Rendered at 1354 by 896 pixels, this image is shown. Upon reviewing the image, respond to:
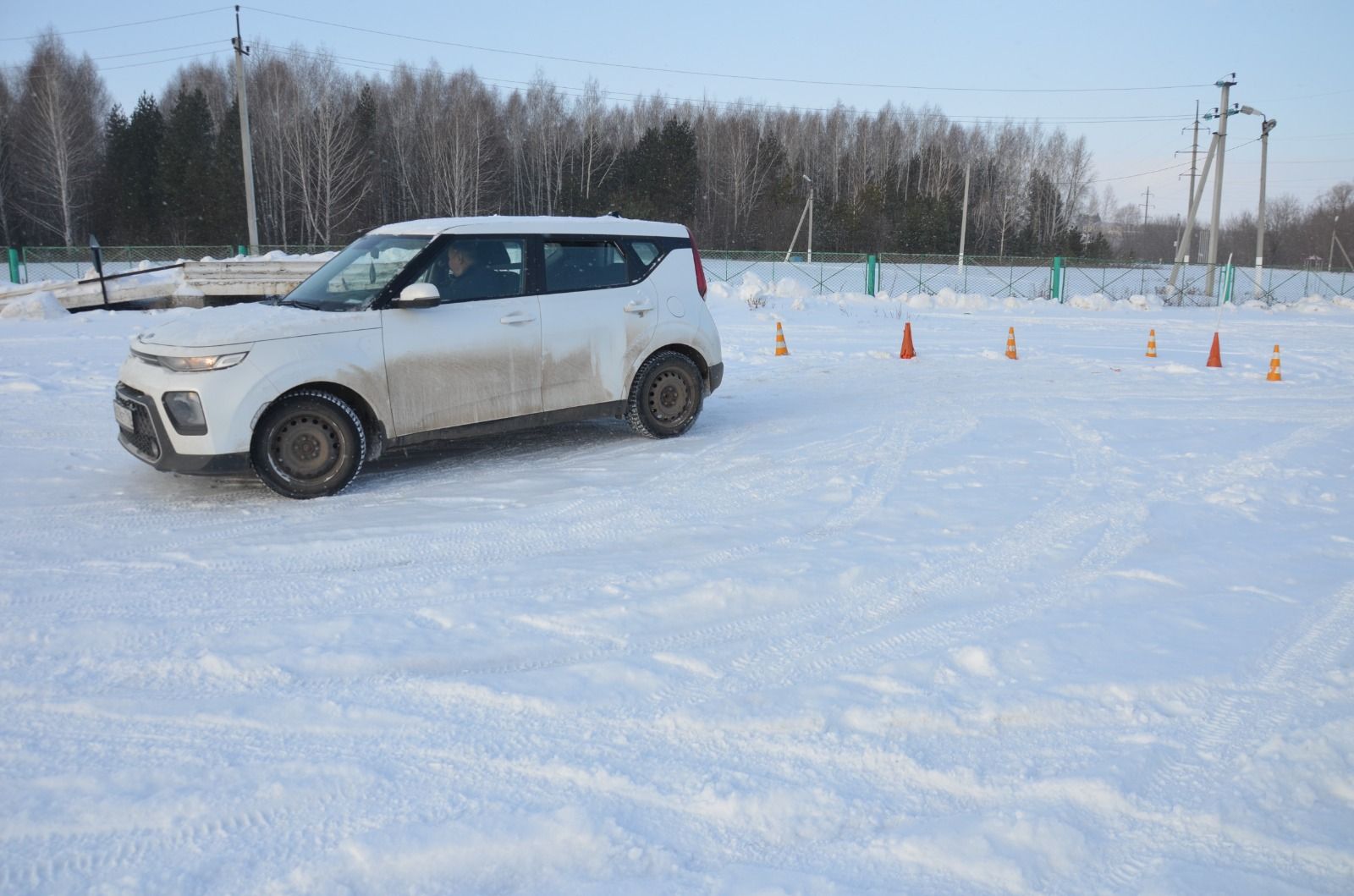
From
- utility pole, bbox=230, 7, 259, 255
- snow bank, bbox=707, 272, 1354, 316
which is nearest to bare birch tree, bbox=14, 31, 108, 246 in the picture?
utility pole, bbox=230, 7, 259, 255

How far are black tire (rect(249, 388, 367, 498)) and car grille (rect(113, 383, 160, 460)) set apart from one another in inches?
25.6

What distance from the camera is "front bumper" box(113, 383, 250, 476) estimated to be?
6.34 metres

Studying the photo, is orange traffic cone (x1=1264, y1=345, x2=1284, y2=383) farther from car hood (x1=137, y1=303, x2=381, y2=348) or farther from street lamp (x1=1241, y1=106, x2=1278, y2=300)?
street lamp (x1=1241, y1=106, x2=1278, y2=300)

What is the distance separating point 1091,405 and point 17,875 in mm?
10756

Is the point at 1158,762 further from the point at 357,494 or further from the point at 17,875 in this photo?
the point at 357,494

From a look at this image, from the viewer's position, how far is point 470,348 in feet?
23.9

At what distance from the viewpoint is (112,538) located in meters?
5.86

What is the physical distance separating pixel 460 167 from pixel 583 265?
173 feet

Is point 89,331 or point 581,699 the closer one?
point 581,699

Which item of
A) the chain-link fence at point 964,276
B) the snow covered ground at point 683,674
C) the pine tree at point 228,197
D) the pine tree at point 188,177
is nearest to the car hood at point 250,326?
the snow covered ground at point 683,674

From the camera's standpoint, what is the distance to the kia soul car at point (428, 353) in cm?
638

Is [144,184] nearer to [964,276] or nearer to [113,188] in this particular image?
[113,188]

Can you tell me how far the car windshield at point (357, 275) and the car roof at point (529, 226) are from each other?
6.1 inches

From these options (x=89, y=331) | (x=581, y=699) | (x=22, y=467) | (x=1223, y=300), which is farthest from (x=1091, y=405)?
(x=1223, y=300)
